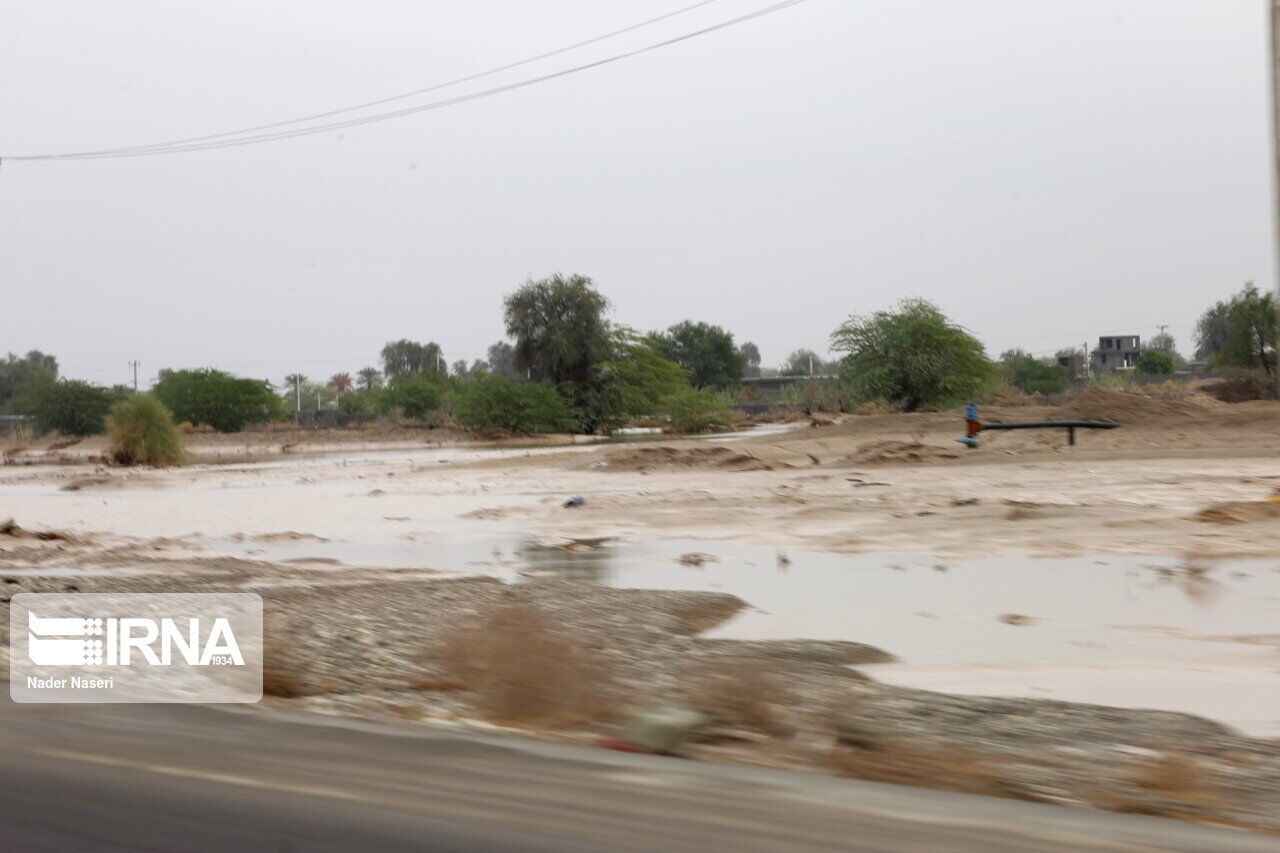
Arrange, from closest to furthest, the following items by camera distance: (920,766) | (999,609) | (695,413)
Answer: (920,766)
(999,609)
(695,413)

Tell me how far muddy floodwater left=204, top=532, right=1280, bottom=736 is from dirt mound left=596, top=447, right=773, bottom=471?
14846 mm

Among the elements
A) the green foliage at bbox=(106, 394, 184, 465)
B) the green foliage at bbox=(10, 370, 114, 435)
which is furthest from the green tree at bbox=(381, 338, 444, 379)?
the green foliage at bbox=(106, 394, 184, 465)

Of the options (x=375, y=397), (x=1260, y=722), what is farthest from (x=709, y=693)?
(x=375, y=397)

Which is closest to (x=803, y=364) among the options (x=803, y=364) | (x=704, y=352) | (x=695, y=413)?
(x=803, y=364)

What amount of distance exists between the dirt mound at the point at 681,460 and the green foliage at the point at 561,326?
32.7m

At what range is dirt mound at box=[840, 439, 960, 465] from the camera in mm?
28875

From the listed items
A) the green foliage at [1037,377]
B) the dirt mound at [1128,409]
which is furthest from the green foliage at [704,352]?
the dirt mound at [1128,409]

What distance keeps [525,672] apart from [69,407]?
80075mm

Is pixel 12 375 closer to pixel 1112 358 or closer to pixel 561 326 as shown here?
pixel 561 326

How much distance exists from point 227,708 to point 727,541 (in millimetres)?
10800

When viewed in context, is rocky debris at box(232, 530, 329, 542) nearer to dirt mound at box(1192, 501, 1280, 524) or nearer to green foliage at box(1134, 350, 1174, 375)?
dirt mound at box(1192, 501, 1280, 524)

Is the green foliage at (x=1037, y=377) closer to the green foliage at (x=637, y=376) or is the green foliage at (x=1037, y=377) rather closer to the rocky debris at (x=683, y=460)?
the green foliage at (x=637, y=376)

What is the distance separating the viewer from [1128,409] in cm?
3438

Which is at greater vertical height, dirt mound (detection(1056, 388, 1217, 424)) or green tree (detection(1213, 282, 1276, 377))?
green tree (detection(1213, 282, 1276, 377))
